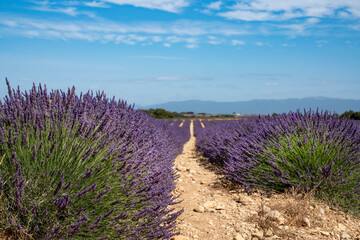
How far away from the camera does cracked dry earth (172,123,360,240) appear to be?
3.12 metres

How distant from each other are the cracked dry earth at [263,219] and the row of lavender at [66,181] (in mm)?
843

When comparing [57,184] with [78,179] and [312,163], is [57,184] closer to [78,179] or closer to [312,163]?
[78,179]

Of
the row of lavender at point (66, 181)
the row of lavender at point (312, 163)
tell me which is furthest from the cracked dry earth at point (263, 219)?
the row of lavender at point (66, 181)

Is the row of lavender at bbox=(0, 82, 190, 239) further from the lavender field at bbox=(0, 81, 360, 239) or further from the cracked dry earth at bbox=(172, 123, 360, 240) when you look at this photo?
the cracked dry earth at bbox=(172, 123, 360, 240)

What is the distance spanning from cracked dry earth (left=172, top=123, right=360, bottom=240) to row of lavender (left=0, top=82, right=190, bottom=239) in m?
0.84

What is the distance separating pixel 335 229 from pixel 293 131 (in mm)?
2051

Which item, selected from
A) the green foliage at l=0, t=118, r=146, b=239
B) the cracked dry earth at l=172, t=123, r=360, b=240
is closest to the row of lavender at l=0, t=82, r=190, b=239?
the green foliage at l=0, t=118, r=146, b=239

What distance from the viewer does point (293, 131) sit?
5.00 m

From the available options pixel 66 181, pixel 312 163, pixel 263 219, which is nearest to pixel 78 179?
pixel 66 181

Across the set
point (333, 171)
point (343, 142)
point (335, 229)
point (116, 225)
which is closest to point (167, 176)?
point (116, 225)

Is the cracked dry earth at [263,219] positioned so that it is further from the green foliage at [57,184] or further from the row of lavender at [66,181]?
the green foliage at [57,184]

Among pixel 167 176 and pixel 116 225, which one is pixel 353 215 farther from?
pixel 116 225

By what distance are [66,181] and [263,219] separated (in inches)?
90.6

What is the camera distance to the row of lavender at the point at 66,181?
6.53 feet
